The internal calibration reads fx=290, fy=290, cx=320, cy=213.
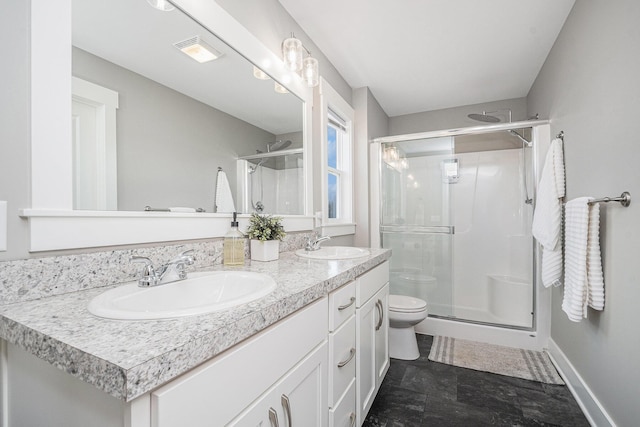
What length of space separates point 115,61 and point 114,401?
0.94 meters

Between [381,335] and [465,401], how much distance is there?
61cm

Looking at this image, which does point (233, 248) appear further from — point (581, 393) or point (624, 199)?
point (581, 393)

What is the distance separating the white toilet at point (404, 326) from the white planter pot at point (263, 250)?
118 cm

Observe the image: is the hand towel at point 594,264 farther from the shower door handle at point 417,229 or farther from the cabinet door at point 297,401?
the shower door handle at point 417,229

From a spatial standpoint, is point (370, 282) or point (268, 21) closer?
point (370, 282)

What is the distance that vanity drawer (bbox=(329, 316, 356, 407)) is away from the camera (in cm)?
104

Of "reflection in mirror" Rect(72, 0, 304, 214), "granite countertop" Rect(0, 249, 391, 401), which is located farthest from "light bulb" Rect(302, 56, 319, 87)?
"granite countertop" Rect(0, 249, 391, 401)

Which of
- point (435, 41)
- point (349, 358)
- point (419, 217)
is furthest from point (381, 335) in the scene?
point (435, 41)

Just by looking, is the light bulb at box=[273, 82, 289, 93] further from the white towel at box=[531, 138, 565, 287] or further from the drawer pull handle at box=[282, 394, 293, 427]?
the white towel at box=[531, 138, 565, 287]

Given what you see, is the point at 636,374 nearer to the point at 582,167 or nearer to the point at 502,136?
the point at 582,167

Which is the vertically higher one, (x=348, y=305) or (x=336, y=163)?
(x=336, y=163)

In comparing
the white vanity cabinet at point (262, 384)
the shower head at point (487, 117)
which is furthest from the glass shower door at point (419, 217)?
the white vanity cabinet at point (262, 384)

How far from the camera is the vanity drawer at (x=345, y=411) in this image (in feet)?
3.46

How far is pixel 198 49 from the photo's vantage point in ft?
3.89
